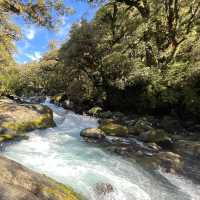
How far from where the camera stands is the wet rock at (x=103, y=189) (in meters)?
8.27

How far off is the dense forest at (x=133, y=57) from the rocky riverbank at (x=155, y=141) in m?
1.64

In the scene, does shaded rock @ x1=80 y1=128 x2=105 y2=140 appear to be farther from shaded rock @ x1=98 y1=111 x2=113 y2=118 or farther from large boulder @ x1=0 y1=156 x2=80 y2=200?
large boulder @ x1=0 y1=156 x2=80 y2=200

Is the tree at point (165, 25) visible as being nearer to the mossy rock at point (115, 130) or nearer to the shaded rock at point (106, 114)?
the shaded rock at point (106, 114)

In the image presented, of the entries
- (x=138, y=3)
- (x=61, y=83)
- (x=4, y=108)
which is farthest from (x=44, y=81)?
(x=4, y=108)

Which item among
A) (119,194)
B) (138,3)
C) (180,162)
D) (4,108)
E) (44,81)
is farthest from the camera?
(44,81)

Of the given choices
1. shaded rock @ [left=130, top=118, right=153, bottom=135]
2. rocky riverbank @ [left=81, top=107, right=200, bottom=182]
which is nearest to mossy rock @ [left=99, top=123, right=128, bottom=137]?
rocky riverbank @ [left=81, top=107, right=200, bottom=182]

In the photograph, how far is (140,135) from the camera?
1514cm

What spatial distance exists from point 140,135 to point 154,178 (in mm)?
5291

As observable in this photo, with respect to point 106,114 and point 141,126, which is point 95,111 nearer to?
point 106,114

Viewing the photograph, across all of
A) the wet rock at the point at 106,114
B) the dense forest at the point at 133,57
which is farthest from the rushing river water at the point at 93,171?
the dense forest at the point at 133,57

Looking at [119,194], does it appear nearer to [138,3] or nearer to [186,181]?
[186,181]

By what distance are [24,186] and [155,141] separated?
9156 mm

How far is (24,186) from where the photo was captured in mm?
6332

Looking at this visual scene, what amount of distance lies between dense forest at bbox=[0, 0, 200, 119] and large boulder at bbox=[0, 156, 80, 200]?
11528 millimetres
